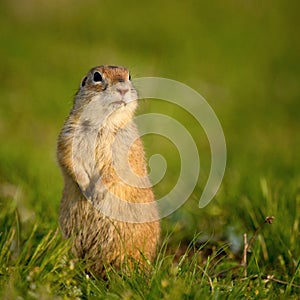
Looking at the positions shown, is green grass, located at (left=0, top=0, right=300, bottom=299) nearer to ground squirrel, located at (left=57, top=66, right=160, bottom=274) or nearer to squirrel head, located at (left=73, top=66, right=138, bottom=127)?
ground squirrel, located at (left=57, top=66, right=160, bottom=274)

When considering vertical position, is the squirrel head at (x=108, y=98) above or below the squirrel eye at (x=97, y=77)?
below

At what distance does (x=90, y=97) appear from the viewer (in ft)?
11.8

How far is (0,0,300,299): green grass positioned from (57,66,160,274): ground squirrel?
0.16 meters

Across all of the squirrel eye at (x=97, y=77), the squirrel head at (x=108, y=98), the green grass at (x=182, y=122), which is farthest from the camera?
the squirrel eye at (x=97, y=77)

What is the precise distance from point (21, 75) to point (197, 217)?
4939 millimetres

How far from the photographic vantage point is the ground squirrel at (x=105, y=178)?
348cm

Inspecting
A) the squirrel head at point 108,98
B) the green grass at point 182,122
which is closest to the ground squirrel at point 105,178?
the squirrel head at point 108,98

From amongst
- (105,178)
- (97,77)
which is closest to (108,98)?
(97,77)

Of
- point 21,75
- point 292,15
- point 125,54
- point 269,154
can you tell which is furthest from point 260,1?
point 269,154

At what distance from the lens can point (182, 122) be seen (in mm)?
8289

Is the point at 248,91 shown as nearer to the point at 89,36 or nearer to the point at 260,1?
the point at 89,36

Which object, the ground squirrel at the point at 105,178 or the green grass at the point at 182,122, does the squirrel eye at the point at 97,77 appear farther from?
the green grass at the point at 182,122

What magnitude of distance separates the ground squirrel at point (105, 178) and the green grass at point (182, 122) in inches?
6.3

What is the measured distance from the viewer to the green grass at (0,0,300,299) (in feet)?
10.3
